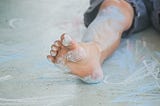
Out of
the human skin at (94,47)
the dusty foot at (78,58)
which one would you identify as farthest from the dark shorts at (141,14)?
the dusty foot at (78,58)

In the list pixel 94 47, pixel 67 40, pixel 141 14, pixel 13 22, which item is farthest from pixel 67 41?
pixel 13 22

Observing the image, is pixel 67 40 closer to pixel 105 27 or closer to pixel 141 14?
pixel 105 27

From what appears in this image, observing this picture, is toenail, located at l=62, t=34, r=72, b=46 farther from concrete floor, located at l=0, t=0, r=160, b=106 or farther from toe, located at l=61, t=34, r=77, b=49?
concrete floor, located at l=0, t=0, r=160, b=106

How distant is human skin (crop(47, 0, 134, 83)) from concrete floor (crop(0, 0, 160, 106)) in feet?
0.15

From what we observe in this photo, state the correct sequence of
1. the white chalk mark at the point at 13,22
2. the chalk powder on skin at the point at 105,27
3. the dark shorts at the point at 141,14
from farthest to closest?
the white chalk mark at the point at 13,22
the dark shorts at the point at 141,14
the chalk powder on skin at the point at 105,27

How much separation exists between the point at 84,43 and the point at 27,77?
202mm

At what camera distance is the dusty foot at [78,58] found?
827 millimetres

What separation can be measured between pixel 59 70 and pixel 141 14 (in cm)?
38

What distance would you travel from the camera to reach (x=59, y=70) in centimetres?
97

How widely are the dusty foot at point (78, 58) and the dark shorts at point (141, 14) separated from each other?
26cm

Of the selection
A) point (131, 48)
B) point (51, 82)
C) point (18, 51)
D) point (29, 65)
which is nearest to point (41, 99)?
point (51, 82)

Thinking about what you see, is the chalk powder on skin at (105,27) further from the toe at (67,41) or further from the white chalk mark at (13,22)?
the white chalk mark at (13,22)

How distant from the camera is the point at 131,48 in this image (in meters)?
1.08

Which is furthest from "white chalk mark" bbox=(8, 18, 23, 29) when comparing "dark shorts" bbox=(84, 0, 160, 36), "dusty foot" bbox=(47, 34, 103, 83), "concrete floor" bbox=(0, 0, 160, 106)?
"dusty foot" bbox=(47, 34, 103, 83)
